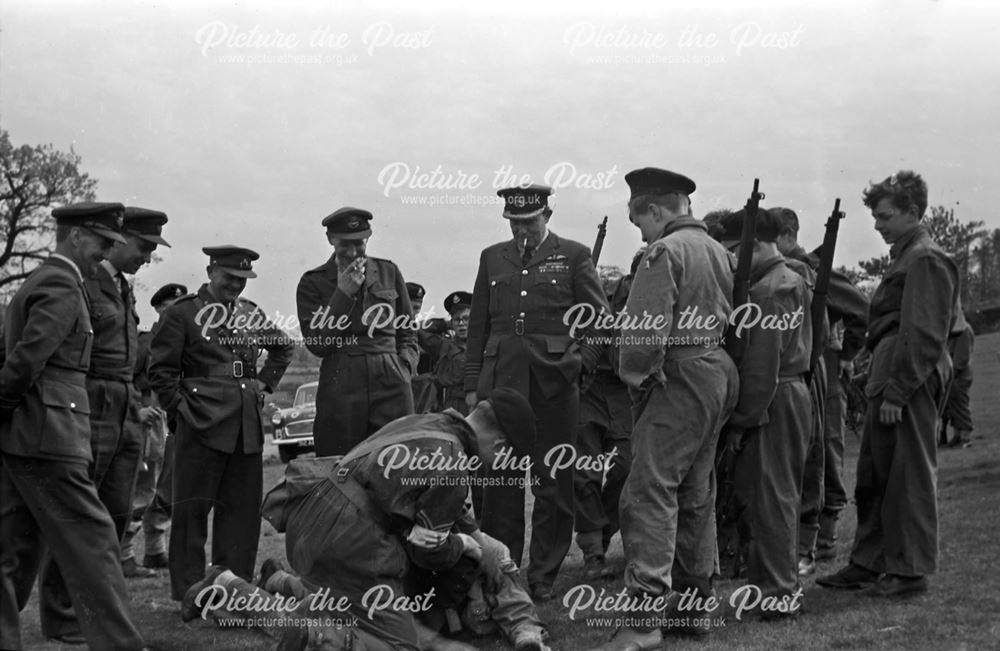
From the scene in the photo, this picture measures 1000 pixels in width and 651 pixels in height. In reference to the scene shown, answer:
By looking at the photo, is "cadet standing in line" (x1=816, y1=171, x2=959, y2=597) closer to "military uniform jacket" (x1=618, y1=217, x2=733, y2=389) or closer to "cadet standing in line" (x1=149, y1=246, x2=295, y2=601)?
"military uniform jacket" (x1=618, y1=217, x2=733, y2=389)

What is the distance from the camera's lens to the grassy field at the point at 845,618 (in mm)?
5492

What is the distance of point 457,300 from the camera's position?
13281 millimetres

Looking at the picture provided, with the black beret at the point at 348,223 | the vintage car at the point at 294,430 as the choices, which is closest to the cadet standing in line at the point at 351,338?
the black beret at the point at 348,223

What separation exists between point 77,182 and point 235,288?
31.2 meters

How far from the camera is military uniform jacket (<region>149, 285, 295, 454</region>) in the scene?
743 cm

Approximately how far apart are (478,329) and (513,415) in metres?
1.94

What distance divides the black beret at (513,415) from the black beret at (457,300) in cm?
738

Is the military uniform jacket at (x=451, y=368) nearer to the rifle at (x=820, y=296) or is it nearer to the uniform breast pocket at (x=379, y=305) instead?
the uniform breast pocket at (x=379, y=305)

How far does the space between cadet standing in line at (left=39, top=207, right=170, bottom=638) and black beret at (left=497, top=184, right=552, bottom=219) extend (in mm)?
2360

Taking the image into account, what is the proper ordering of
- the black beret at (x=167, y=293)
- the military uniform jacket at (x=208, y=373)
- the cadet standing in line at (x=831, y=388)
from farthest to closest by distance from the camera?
the black beret at (x=167, y=293) → the cadet standing in line at (x=831, y=388) → the military uniform jacket at (x=208, y=373)

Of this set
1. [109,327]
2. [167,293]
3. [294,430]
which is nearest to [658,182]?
[109,327]

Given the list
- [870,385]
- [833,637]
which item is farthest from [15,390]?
[870,385]

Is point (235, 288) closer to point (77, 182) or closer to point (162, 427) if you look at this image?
point (162, 427)

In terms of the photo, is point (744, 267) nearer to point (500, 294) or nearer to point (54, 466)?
point (500, 294)
